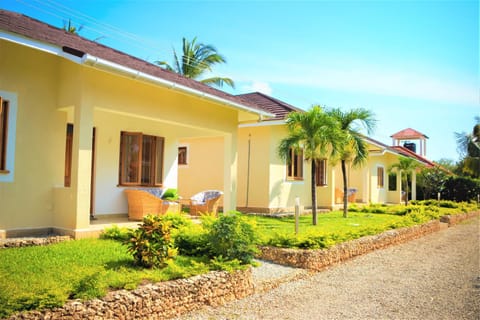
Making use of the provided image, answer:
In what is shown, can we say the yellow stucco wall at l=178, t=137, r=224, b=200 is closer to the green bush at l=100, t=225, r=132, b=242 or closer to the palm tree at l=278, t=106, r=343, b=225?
the palm tree at l=278, t=106, r=343, b=225

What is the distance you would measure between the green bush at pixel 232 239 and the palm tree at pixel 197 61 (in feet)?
A: 75.7

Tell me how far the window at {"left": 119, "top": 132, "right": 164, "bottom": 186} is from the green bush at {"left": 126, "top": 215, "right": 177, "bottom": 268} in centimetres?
618

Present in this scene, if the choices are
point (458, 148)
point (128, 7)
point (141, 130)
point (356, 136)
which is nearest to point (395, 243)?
point (356, 136)

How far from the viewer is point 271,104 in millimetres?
18672

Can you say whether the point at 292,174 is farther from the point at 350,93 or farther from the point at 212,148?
the point at 350,93

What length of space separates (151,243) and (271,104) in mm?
13715

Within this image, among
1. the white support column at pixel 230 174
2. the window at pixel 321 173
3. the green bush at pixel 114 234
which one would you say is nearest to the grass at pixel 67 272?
the green bush at pixel 114 234

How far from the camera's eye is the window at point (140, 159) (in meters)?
11.8

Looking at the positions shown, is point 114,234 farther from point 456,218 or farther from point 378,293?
point 456,218

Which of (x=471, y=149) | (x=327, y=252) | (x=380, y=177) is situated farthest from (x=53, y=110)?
(x=471, y=149)

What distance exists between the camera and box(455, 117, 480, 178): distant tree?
33.5 metres

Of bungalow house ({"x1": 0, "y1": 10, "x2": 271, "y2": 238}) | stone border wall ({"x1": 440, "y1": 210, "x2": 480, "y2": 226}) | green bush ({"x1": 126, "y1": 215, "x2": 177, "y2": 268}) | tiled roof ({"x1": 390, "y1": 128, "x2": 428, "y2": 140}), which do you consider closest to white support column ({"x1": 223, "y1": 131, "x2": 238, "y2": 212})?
bungalow house ({"x1": 0, "y1": 10, "x2": 271, "y2": 238})

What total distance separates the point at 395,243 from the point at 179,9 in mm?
9881

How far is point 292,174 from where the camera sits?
57.0 feet
